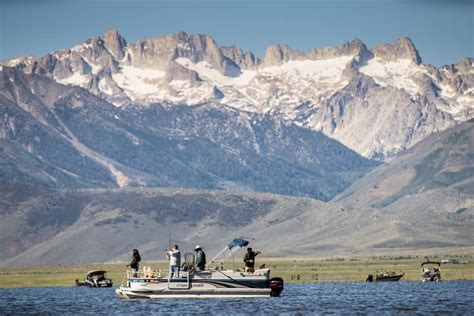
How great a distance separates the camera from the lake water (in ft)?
415

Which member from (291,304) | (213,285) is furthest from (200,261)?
(291,304)

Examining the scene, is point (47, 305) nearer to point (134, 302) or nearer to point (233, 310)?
point (134, 302)

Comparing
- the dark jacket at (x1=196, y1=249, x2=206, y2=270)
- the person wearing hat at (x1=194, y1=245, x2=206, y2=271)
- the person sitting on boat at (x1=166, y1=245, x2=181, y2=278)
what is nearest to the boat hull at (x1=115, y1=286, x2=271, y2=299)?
the person sitting on boat at (x1=166, y1=245, x2=181, y2=278)

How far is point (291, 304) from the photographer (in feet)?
447

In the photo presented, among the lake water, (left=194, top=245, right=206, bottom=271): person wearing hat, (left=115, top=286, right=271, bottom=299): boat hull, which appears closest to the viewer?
the lake water

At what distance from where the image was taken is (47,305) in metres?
148

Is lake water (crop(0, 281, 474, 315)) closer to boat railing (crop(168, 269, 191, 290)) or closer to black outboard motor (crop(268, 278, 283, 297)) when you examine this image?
black outboard motor (crop(268, 278, 283, 297))

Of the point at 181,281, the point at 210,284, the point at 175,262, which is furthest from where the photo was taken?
the point at 181,281

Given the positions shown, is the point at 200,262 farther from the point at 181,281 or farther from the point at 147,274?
the point at 147,274

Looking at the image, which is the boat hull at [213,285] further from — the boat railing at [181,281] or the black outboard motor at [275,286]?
the black outboard motor at [275,286]

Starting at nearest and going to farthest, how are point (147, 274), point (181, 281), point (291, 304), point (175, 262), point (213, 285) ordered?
point (291, 304)
point (175, 262)
point (213, 285)
point (181, 281)
point (147, 274)

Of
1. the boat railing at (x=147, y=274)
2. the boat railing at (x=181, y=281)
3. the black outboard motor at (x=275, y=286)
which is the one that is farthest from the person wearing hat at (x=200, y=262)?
the black outboard motor at (x=275, y=286)

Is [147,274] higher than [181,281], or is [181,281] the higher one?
[147,274]

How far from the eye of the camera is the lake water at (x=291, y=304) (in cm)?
12644
